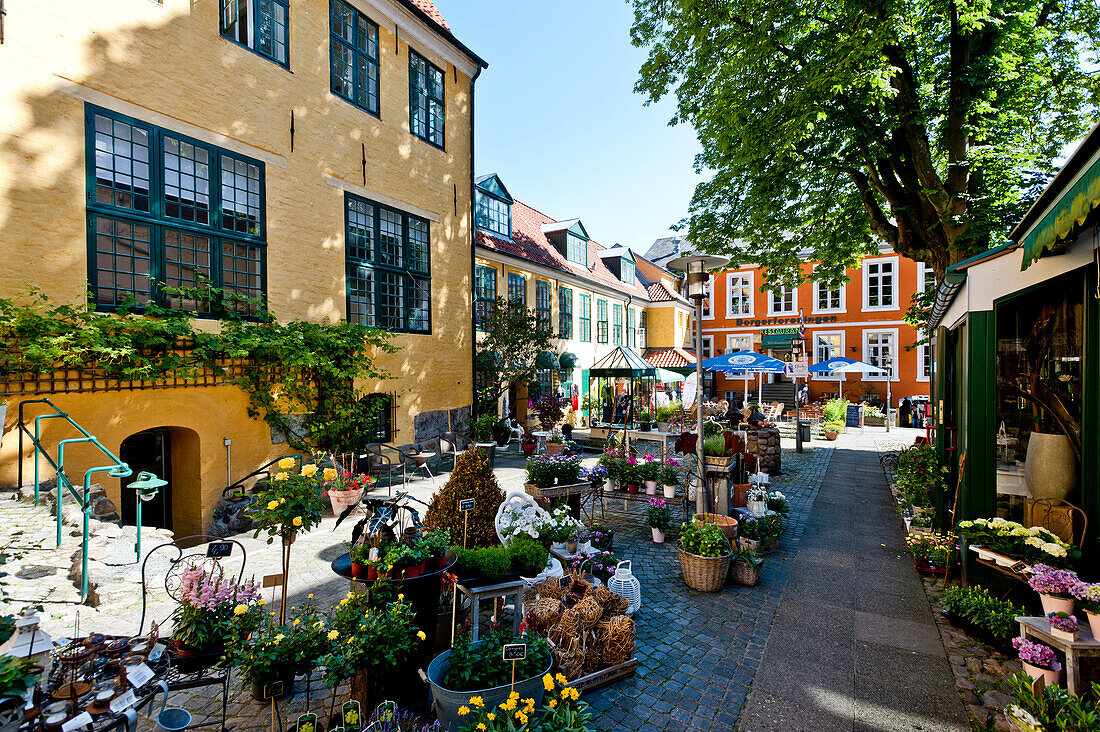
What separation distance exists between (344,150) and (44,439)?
729 cm

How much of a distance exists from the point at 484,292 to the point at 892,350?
80.3 ft

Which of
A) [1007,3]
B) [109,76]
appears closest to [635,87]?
[1007,3]

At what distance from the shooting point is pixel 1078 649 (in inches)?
130

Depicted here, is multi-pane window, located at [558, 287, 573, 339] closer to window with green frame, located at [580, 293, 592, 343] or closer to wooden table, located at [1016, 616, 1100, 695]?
window with green frame, located at [580, 293, 592, 343]

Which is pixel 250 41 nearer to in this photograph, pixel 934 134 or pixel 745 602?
pixel 745 602

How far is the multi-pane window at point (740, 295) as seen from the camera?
3272 cm

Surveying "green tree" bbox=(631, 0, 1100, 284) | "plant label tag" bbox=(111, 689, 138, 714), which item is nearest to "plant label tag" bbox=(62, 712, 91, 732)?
"plant label tag" bbox=(111, 689, 138, 714)

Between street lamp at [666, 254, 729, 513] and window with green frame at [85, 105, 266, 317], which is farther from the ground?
window with green frame at [85, 105, 266, 317]

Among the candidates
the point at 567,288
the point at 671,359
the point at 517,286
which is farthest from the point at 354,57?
the point at 671,359

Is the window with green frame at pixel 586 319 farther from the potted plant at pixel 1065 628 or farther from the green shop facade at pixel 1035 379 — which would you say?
the potted plant at pixel 1065 628

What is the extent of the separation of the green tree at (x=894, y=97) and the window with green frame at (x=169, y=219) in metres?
8.84

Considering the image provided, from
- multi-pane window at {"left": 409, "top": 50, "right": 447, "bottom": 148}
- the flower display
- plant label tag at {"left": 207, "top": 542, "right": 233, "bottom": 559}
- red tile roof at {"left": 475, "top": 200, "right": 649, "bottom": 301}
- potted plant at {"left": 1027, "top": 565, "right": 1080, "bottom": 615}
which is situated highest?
multi-pane window at {"left": 409, "top": 50, "right": 447, "bottom": 148}

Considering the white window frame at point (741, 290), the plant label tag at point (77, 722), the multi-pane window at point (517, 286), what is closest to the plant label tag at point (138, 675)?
the plant label tag at point (77, 722)

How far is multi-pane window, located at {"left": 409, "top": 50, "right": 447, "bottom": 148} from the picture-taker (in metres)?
12.6
